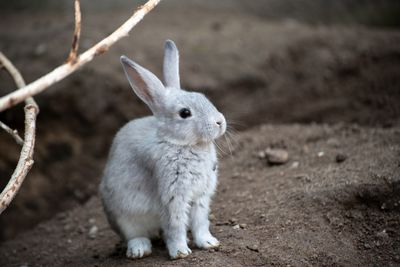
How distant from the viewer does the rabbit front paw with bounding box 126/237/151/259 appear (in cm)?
415

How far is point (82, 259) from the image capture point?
4660 millimetres

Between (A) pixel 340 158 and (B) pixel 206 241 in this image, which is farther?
(A) pixel 340 158

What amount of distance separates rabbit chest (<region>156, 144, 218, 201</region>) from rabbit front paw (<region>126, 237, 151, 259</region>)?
567 mm

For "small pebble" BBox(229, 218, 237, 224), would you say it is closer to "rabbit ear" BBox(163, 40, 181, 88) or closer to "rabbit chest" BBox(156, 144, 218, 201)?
"rabbit chest" BBox(156, 144, 218, 201)

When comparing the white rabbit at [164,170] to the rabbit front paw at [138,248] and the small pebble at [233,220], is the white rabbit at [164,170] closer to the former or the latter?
the rabbit front paw at [138,248]

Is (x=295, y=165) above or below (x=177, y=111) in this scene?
below

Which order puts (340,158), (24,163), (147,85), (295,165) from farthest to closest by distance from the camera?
(295,165) < (340,158) < (147,85) < (24,163)

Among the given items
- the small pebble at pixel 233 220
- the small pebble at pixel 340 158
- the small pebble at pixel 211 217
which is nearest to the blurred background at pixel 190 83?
the small pebble at pixel 340 158

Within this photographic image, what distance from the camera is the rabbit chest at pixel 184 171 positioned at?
12.9 feet

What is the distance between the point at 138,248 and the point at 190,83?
3114 millimetres

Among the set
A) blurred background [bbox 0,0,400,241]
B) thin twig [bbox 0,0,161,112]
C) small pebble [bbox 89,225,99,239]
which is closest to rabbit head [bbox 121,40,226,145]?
thin twig [bbox 0,0,161,112]

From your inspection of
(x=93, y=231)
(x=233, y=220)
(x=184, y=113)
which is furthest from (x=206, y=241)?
(x=93, y=231)

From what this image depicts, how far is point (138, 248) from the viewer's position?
13.7 feet

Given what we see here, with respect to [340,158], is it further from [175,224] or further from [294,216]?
[175,224]
